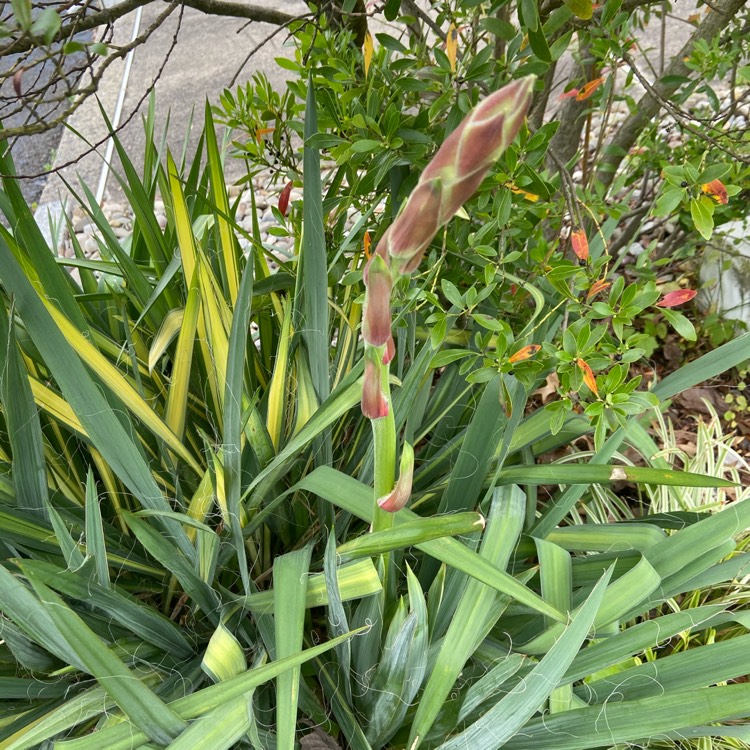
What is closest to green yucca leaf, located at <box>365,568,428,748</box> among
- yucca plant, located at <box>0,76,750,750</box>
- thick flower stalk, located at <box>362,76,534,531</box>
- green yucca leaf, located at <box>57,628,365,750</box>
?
yucca plant, located at <box>0,76,750,750</box>

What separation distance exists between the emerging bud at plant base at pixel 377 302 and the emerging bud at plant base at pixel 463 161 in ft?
0.08

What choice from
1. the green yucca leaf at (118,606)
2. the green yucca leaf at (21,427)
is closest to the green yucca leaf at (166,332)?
the green yucca leaf at (21,427)

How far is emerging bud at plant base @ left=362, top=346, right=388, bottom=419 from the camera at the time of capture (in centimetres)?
43

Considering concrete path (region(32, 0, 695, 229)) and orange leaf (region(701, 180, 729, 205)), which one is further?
concrete path (region(32, 0, 695, 229))

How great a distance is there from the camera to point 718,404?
5.21 ft

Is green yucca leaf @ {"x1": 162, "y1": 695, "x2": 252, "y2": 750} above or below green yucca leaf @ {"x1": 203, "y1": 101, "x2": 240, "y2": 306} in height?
below

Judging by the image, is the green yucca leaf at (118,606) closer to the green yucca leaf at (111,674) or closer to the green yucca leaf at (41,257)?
the green yucca leaf at (111,674)

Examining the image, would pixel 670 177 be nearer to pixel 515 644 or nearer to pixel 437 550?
pixel 437 550

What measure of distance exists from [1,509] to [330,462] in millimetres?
428

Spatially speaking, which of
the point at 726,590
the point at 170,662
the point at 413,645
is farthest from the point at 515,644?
the point at 726,590

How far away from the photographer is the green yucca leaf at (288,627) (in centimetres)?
56

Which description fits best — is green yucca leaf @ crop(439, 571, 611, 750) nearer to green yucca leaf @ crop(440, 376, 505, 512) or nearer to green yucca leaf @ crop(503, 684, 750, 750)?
green yucca leaf @ crop(503, 684, 750, 750)

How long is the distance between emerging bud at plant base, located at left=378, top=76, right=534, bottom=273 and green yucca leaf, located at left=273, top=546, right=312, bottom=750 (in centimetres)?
43

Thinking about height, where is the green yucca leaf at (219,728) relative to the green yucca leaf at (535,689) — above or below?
above
